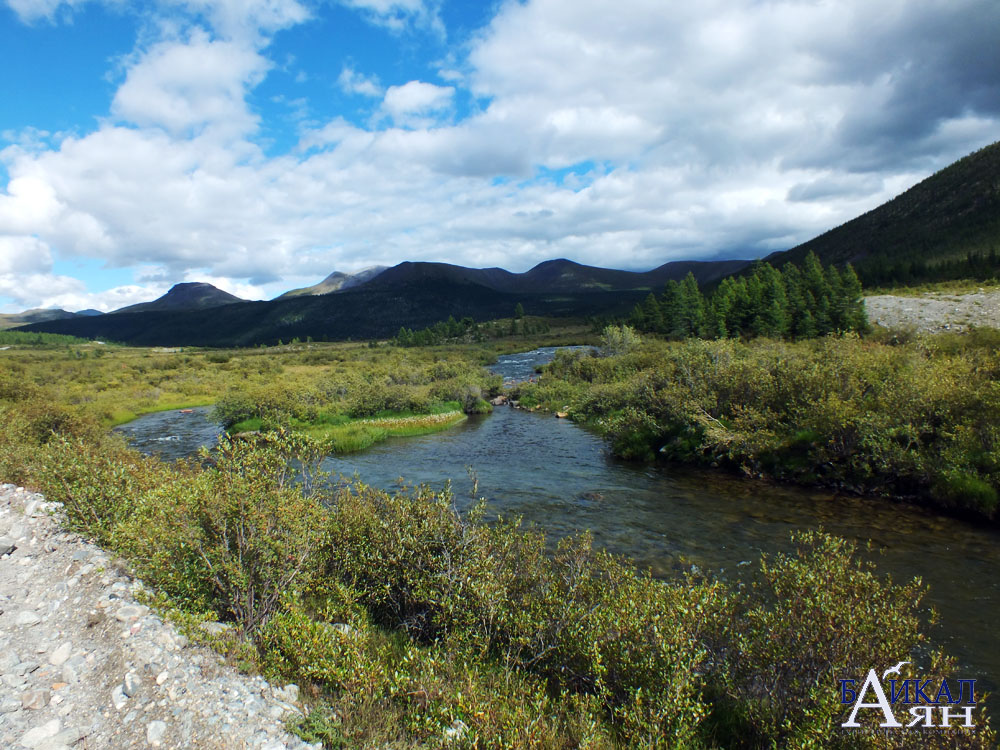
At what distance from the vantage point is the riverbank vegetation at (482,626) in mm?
6520

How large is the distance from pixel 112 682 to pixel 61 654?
50.7 inches

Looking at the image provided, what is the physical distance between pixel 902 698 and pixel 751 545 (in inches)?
383

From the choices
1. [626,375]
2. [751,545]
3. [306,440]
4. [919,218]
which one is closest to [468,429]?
[626,375]

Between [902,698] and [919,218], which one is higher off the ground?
[919,218]

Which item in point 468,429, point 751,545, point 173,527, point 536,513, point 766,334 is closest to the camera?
point 173,527

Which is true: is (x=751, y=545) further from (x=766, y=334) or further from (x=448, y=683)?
(x=766, y=334)

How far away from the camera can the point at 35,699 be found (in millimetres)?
6434

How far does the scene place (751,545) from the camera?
15852 mm

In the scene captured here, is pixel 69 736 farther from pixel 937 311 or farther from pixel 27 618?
pixel 937 311

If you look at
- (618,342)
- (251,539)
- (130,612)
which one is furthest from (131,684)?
(618,342)

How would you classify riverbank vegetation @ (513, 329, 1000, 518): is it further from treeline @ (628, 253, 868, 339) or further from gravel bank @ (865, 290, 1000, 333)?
treeline @ (628, 253, 868, 339)

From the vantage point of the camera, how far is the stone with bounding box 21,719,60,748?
18.8 ft

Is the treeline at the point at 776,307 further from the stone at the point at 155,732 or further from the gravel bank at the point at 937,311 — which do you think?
the stone at the point at 155,732

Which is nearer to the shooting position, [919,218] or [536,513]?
[536,513]
